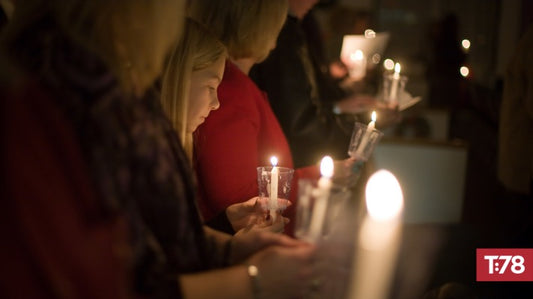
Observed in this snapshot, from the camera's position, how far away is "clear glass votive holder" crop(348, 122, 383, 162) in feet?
6.12

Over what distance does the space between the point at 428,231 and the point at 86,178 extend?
144 inches

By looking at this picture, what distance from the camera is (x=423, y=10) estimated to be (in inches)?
364

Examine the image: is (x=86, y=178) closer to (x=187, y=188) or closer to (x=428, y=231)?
(x=187, y=188)

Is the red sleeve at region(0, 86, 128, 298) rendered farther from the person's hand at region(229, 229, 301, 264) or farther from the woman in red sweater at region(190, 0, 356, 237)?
the woman in red sweater at region(190, 0, 356, 237)

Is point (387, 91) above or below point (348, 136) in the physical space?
above

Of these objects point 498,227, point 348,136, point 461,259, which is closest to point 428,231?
point 498,227

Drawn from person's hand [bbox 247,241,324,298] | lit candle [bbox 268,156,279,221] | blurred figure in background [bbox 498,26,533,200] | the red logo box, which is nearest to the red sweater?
lit candle [bbox 268,156,279,221]

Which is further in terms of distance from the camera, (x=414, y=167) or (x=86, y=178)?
(x=414, y=167)

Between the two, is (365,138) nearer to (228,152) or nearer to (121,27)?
(228,152)

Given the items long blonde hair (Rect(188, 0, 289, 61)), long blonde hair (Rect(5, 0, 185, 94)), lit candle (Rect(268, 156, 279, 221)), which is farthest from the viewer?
long blonde hair (Rect(188, 0, 289, 61))

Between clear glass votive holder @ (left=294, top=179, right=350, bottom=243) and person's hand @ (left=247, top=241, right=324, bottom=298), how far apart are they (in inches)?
1.5

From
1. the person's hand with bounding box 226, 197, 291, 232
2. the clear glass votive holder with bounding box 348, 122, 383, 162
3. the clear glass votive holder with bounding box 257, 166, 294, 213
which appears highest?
the clear glass votive holder with bounding box 348, 122, 383, 162

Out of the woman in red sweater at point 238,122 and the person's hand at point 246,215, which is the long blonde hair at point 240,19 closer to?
the woman in red sweater at point 238,122

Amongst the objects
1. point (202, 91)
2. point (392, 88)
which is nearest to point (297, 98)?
point (392, 88)
